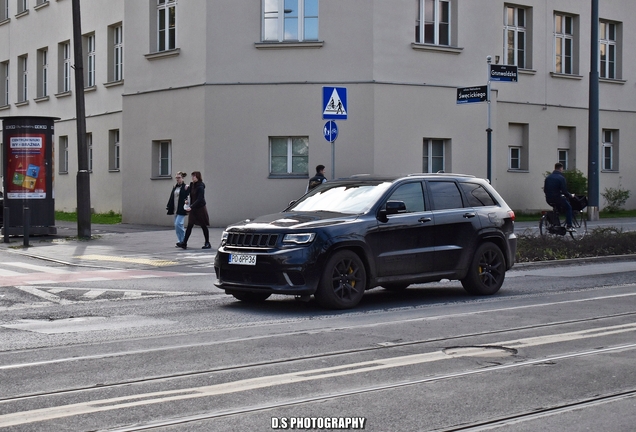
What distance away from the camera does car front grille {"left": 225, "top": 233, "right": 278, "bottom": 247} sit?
442 inches

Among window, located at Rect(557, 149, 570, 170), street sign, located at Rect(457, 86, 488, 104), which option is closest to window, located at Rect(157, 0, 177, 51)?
Result: street sign, located at Rect(457, 86, 488, 104)

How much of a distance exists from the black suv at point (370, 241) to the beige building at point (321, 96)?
1258 centimetres

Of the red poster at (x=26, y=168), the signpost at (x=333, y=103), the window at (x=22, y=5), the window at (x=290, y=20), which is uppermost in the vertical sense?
the window at (x=22, y=5)

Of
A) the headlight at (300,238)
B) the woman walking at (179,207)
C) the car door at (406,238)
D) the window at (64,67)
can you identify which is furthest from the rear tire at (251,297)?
the window at (64,67)

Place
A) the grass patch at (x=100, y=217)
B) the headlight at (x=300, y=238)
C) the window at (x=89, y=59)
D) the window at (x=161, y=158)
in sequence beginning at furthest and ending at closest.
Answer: the window at (x=89, y=59) < the grass patch at (x=100, y=217) < the window at (x=161, y=158) < the headlight at (x=300, y=238)

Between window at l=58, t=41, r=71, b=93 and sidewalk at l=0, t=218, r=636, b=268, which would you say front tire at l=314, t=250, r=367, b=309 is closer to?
sidewalk at l=0, t=218, r=636, b=268

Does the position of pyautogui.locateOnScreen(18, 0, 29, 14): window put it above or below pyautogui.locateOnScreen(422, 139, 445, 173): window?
above

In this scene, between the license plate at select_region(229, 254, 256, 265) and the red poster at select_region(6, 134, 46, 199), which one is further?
the red poster at select_region(6, 134, 46, 199)

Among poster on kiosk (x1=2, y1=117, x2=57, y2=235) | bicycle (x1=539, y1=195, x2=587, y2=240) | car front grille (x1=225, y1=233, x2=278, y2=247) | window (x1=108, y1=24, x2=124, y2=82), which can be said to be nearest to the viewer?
car front grille (x1=225, y1=233, x2=278, y2=247)

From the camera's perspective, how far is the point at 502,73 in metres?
20.6

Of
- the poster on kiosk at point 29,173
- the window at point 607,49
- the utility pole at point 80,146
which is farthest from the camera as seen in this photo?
the window at point 607,49

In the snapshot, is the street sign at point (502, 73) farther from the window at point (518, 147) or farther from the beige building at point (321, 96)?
the window at point (518, 147)

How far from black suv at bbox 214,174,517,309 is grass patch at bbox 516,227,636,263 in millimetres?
4946

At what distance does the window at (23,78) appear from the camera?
42594mm
